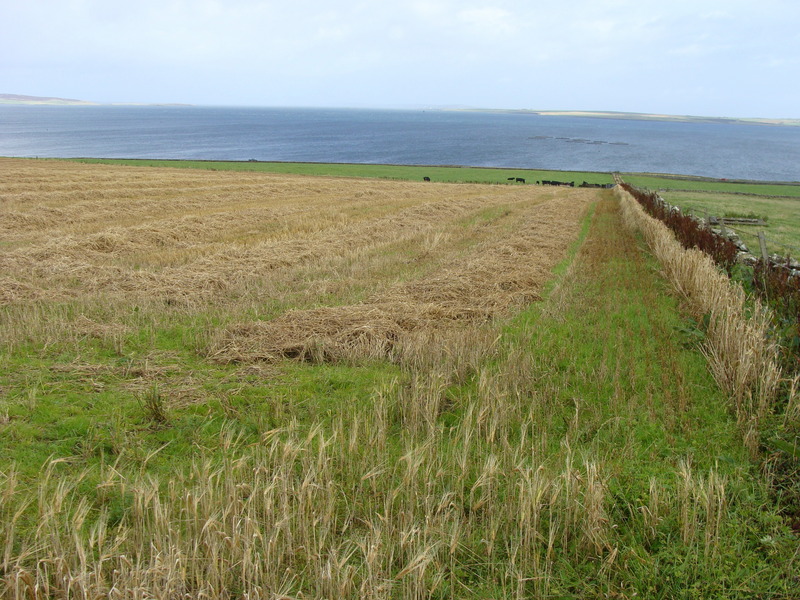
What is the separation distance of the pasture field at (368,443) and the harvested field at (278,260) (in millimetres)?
112

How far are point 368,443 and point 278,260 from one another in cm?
1031

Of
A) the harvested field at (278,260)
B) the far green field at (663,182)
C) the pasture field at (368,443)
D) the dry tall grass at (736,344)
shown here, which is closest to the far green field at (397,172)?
the far green field at (663,182)

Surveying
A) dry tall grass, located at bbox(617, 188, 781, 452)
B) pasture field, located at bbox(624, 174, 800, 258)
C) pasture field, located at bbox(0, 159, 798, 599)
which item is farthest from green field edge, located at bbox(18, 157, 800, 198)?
pasture field, located at bbox(0, 159, 798, 599)

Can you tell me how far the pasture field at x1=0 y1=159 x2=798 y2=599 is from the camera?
12.3 feet

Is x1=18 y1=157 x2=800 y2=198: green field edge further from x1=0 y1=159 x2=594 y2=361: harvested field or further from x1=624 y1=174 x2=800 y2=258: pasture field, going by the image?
x1=0 y1=159 x2=594 y2=361: harvested field

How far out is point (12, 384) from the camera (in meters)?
6.56

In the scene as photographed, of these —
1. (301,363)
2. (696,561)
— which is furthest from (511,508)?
(301,363)

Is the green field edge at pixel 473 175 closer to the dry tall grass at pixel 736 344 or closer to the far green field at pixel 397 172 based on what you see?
the far green field at pixel 397 172

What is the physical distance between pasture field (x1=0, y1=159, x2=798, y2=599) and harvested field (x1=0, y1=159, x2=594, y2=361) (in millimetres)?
112

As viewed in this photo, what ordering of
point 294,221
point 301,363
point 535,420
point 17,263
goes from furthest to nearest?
point 294,221
point 17,263
point 301,363
point 535,420

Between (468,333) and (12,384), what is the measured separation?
632cm

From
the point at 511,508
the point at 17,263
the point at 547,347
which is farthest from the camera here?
the point at 17,263

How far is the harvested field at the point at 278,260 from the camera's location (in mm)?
9273

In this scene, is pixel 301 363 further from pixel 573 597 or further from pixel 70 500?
pixel 573 597
